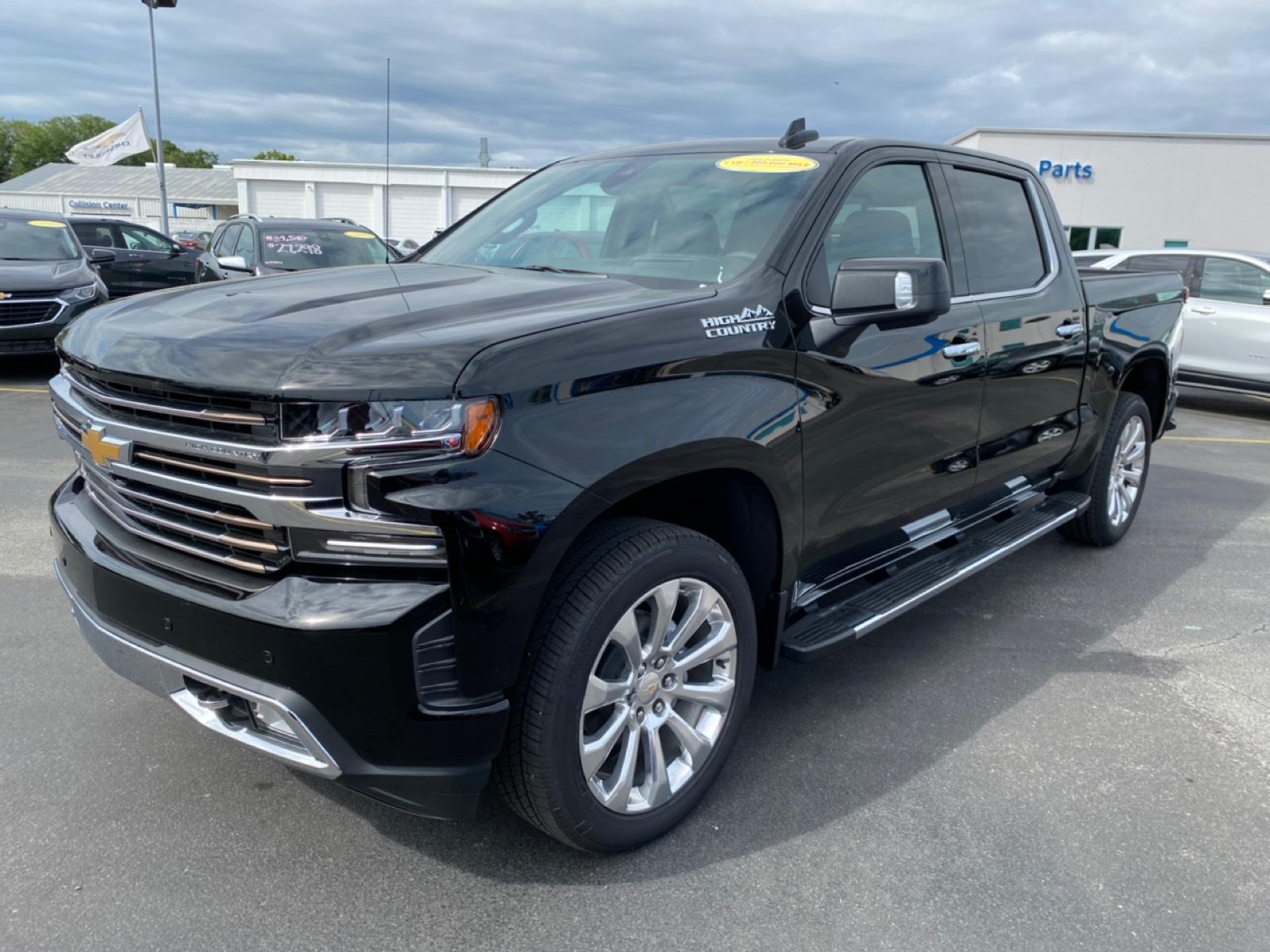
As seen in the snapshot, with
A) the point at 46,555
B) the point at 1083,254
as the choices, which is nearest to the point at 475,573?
the point at 46,555

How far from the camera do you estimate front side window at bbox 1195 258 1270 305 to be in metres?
10.1

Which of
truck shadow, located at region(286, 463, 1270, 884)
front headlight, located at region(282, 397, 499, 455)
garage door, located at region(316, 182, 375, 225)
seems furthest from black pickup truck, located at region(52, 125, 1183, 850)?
garage door, located at region(316, 182, 375, 225)

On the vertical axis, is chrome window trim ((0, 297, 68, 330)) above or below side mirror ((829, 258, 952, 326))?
below

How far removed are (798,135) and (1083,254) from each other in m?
10.2

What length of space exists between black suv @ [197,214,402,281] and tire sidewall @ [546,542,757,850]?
8.78 meters

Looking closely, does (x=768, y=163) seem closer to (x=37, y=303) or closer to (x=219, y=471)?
(x=219, y=471)

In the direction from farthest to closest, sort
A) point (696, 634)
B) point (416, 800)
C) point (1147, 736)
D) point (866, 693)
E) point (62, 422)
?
point (866, 693)
point (1147, 736)
point (62, 422)
point (696, 634)
point (416, 800)

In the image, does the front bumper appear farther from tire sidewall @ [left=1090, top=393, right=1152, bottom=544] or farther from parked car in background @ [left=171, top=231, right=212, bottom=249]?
parked car in background @ [left=171, top=231, right=212, bottom=249]

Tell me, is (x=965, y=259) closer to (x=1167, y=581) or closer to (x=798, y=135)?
(x=798, y=135)

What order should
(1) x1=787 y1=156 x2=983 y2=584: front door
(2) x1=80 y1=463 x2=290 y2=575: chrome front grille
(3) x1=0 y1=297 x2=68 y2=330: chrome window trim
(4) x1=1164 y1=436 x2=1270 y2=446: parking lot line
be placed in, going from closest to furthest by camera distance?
(2) x1=80 y1=463 x2=290 y2=575: chrome front grille → (1) x1=787 y1=156 x2=983 y2=584: front door → (4) x1=1164 y1=436 x2=1270 y2=446: parking lot line → (3) x1=0 y1=297 x2=68 y2=330: chrome window trim

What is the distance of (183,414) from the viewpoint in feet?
7.28

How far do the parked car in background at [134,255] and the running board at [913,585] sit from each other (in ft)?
47.6

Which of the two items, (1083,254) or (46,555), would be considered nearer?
(46,555)

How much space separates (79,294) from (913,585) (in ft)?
31.5
